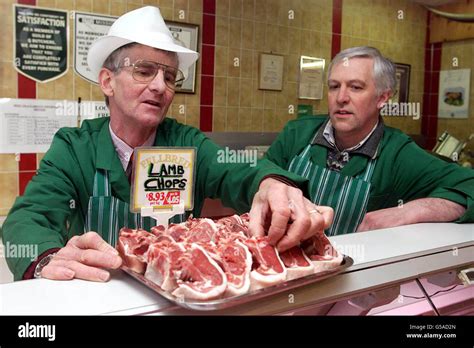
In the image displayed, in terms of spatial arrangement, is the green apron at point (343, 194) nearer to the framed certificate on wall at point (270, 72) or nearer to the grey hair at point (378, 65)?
the grey hair at point (378, 65)

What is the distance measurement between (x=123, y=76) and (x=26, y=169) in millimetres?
1585

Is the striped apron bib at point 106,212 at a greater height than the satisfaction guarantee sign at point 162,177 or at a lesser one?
lesser

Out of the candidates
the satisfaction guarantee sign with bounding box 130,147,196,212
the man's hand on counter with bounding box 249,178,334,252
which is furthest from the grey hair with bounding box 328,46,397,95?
the man's hand on counter with bounding box 249,178,334,252

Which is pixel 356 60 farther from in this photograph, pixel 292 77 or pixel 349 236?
pixel 292 77

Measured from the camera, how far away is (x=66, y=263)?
84 cm

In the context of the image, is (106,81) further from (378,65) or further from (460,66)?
(460,66)

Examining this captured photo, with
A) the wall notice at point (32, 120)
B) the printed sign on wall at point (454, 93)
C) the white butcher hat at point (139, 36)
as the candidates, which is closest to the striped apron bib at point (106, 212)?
the white butcher hat at point (139, 36)

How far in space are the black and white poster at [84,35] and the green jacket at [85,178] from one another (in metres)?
1.49

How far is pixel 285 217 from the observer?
34.9 inches

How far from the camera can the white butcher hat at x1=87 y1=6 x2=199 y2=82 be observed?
1.59m

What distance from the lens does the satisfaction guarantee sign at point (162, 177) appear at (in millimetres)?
1207

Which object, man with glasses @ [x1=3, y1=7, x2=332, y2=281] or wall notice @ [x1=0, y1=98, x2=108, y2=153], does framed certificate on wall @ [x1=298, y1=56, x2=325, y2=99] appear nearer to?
wall notice @ [x1=0, y1=98, x2=108, y2=153]

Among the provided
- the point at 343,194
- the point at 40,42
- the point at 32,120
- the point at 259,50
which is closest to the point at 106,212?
the point at 343,194

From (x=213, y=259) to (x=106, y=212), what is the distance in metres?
0.85
